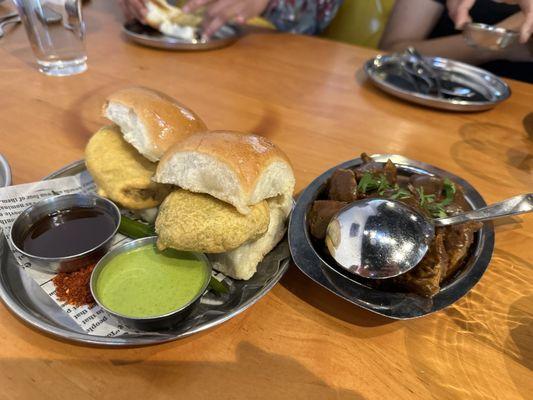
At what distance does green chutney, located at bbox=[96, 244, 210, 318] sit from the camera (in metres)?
1.07

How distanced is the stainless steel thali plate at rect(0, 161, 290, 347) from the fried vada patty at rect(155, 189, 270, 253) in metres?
0.13

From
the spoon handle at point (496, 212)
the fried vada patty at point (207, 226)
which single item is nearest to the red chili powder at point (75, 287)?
the fried vada patty at point (207, 226)

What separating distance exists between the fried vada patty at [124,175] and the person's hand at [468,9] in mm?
2242

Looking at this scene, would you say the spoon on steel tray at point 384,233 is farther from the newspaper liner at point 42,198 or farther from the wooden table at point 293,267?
the newspaper liner at point 42,198

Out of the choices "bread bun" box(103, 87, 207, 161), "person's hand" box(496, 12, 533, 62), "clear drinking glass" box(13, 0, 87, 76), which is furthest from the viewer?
"person's hand" box(496, 12, 533, 62)

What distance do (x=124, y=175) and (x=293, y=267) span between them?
0.65 m

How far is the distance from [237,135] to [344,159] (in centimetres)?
80

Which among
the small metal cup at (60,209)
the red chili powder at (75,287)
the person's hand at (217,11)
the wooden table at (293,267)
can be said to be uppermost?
the person's hand at (217,11)

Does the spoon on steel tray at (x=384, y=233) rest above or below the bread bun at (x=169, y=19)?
below

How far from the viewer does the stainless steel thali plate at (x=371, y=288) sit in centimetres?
106

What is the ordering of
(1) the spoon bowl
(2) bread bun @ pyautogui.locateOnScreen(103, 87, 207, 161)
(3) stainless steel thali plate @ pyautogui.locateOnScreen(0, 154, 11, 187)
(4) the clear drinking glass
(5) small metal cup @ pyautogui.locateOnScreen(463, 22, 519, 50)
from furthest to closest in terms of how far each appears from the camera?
(5) small metal cup @ pyautogui.locateOnScreen(463, 22, 519, 50)
(4) the clear drinking glass
(3) stainless steel thali plate @ pyautogui.locateOnScreen(0, 154, 11, 187)
(2) bread bun @ pyautogui.locateOnScreen(103, 87, 207, 161)
(1) the spoon bowl

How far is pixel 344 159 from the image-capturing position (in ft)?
6.22

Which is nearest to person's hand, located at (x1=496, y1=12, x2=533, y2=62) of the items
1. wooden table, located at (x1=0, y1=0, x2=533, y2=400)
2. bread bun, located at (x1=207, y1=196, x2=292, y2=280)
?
wooden table, located at (x1=0, y1=0, x2=533, y2=400)

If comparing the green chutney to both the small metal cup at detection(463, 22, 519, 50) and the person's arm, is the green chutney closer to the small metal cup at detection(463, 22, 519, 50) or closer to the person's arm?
the small metal cup at detection(463, 22, 519, 50)
